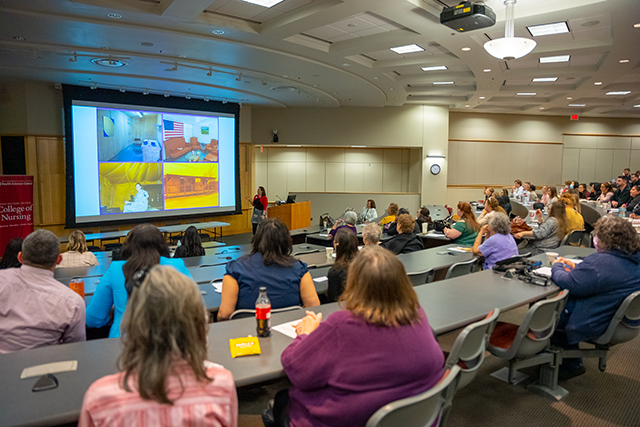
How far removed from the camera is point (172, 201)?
35.6ft

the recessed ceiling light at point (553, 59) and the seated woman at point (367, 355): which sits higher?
the recessed ceiling light at point (553, 59)

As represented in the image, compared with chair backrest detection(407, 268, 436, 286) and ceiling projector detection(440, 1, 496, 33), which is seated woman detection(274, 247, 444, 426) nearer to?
chair backrest detection(407, 268, 436, 286)

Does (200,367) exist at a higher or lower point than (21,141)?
lower

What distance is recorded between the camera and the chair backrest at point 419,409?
153 cm

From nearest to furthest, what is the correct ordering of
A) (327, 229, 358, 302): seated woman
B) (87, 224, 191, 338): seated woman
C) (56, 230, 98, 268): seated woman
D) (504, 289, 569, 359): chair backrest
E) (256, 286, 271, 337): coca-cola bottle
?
(256, 286, 271, 337): coca-cola bottle < (87, 224, 191, 338): seated woman < (504, 289, 569, 359): chair backrest < (327, 229, 358, 302): seated woman < (56, 230, 98, 268): seated woman

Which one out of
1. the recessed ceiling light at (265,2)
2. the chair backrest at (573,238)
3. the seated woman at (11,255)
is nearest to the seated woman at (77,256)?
Answer: the seated woman at (11,255)

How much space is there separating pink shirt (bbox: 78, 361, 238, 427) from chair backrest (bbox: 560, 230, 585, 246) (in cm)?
624

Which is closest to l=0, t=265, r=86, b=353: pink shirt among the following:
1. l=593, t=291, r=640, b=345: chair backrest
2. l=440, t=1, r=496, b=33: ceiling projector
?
l=593, t=291, r=640, b=345: chair backrest

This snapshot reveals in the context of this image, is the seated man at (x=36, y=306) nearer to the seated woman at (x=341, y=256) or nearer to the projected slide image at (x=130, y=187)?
the seated woman at (x=341, y=256)

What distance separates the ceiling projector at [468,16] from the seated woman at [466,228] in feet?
8.07

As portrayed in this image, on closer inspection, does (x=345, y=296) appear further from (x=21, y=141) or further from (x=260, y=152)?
(x=260, y=152)

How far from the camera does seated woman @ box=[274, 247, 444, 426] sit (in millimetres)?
1587

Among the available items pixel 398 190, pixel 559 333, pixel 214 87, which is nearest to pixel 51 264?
pixel 559 333

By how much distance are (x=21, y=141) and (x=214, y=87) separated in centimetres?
431
